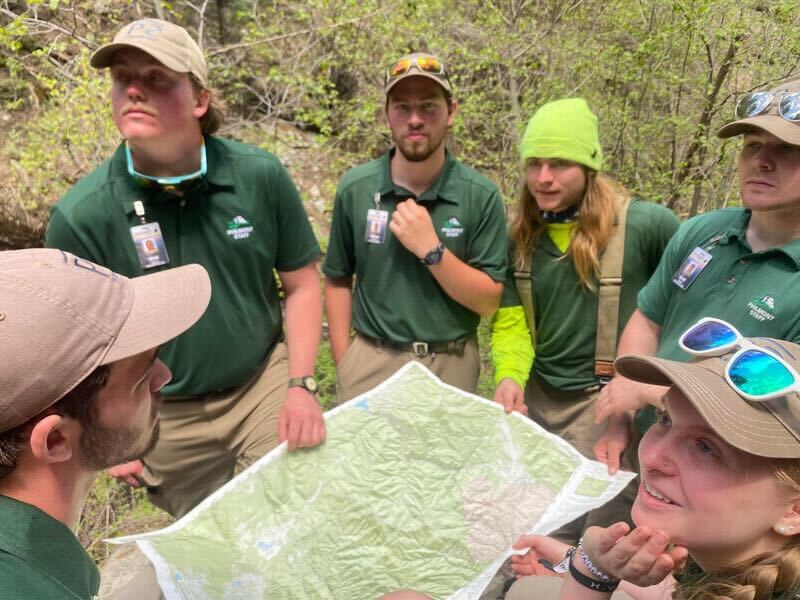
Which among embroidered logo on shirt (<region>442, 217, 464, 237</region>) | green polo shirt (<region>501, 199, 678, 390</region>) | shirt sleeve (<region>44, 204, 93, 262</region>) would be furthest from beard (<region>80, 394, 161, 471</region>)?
green polo shirt (<region>501, 199, 678, 390</region>)

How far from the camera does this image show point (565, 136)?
2.53 meters

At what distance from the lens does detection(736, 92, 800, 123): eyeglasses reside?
5.87ft

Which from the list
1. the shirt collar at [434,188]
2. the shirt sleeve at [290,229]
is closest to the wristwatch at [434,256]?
the shirt collar at [434,188]

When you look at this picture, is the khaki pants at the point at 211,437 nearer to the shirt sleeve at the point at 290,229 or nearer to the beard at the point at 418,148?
the shirt sleeve at the point at 290,229

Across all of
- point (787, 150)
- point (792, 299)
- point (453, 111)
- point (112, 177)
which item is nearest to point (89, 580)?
point (112, 177)

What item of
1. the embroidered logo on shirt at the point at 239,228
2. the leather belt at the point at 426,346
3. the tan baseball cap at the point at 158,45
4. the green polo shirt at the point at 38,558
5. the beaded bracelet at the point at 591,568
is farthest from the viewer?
the leather belt at the point at 426,346

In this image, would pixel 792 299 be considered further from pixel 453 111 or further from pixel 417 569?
pixel 453 111

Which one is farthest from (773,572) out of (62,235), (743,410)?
(62,235)

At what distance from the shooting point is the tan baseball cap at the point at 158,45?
2176 millimetres

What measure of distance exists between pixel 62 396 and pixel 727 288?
78.3 inches

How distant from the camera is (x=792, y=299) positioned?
1720 millimetres

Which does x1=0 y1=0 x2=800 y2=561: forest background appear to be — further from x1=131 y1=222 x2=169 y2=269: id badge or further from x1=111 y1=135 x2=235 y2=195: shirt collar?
x1=111 y1=135 x2=235 y2=195: shirt collar

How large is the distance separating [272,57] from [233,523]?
7.52 metres

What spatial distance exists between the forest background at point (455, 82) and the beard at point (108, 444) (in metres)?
2.55
